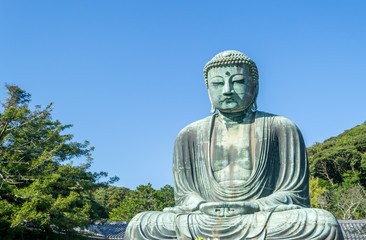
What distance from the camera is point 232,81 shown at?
22.4ft

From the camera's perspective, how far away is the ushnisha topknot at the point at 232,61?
22.5 feet

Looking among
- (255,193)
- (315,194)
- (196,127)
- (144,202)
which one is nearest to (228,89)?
(196,127)

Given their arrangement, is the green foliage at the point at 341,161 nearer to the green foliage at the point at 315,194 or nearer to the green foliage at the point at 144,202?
the green foliage at the point at 315,194

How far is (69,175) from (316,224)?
14832mm

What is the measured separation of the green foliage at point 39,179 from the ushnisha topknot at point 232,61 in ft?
35.9

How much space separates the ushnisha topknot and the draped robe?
0.70 meters

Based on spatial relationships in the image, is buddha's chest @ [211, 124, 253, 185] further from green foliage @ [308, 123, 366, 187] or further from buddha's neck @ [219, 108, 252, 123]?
green foliage @ [308, 123, 366, 187]

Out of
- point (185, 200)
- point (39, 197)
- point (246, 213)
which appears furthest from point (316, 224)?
point (39, 197)

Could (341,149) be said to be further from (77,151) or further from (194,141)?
(194,141)

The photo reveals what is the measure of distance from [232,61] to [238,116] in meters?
0.86

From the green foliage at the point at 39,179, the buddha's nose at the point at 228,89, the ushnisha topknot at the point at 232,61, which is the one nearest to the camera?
the buddha's nose at the point at 228,89

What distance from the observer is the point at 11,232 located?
15930mm

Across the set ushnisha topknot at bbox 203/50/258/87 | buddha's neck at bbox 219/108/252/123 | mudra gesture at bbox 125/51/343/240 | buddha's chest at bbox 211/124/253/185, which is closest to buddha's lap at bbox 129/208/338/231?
mudra gesture at bbox 125/51/343/240

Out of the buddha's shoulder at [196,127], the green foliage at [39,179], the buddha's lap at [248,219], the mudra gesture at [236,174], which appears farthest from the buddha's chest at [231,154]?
the green foliage at [39,179]
